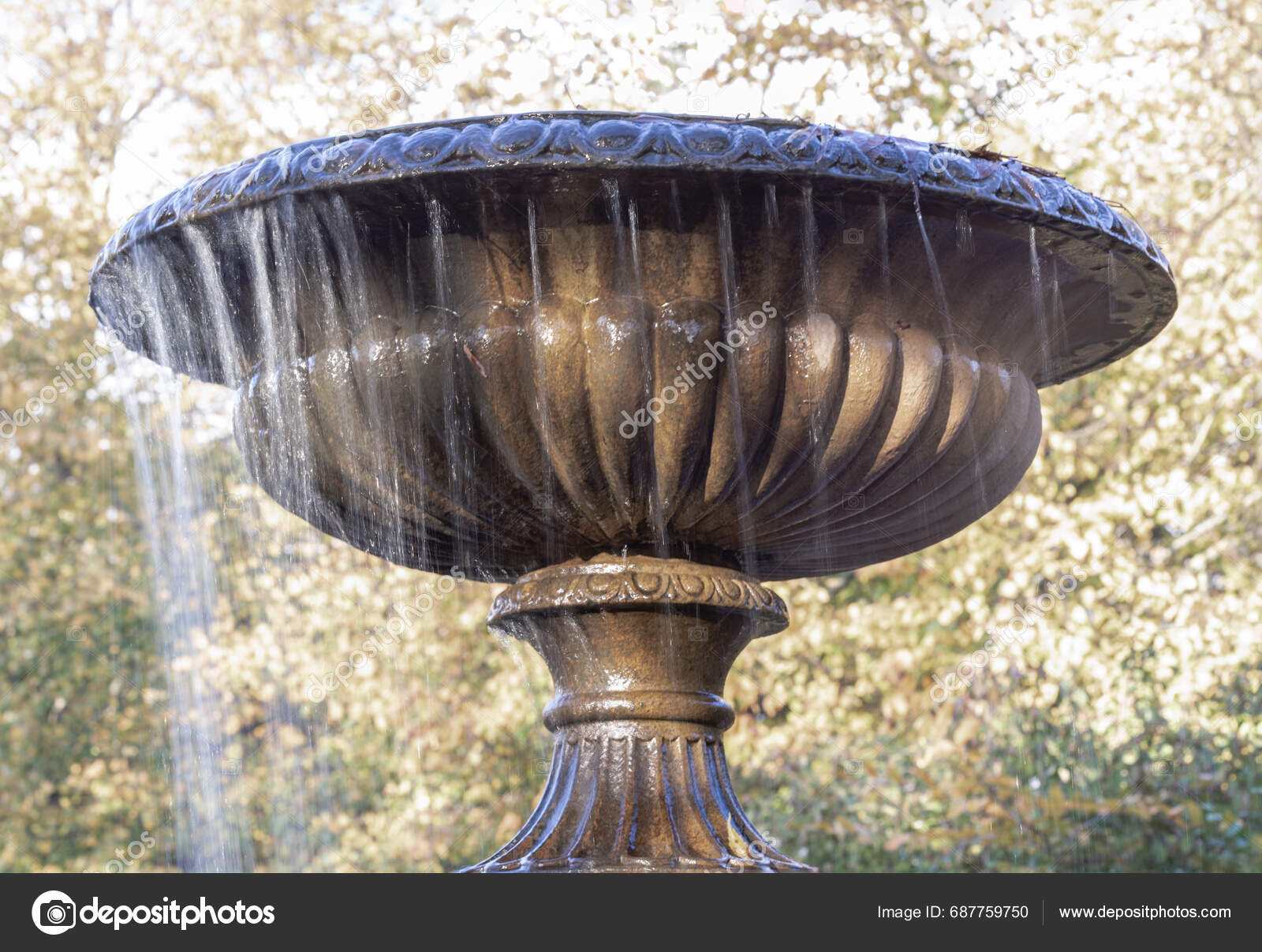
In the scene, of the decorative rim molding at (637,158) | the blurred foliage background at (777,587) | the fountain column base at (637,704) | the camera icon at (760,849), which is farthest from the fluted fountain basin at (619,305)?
the blurred foliage background at (777,587)

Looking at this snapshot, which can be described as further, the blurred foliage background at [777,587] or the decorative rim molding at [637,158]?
the blurred foliage background at [777,587]

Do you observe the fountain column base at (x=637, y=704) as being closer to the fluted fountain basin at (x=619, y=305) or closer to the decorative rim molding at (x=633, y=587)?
the decorative rim molding at (x=633, y=587)

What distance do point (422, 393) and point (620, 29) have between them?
667 centimetres

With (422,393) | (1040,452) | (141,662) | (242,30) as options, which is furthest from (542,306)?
(242,30)

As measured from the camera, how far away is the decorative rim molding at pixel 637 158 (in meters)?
2.21

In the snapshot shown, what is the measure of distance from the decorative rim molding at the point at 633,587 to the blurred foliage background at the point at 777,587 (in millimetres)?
4707

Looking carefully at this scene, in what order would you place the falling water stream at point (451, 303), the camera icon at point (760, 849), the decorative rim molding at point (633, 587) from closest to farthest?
the falling water stream at point (451, 303)
the camera icon at point (760, 849)
the decorative rim molding at point (633, 587)

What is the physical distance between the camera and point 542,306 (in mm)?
2420

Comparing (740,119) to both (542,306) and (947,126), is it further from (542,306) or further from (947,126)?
(947,126)
